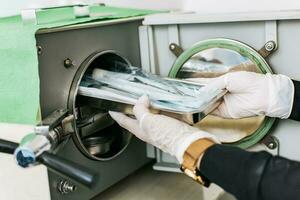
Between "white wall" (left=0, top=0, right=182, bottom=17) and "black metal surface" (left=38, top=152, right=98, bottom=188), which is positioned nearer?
"black metal surface" (left=38, top=152, right=98, bottom=188)

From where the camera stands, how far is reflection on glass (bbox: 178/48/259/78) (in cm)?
119

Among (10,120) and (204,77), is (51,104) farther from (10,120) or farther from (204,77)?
(204,77)

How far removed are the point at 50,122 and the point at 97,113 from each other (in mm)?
333

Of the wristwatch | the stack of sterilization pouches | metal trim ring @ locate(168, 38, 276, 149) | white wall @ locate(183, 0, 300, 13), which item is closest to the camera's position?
the wristwatch

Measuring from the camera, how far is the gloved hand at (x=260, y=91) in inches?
44.1

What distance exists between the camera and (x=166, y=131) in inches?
39.9

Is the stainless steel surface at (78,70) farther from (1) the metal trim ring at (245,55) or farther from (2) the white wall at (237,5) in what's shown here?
(2) the white wall at (237,5)

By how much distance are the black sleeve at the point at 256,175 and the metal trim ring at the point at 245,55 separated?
1.21 ft

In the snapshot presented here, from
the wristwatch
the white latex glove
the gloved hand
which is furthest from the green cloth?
the gloved hand

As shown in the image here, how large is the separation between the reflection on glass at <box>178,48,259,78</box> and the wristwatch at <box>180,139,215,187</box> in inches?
14.2

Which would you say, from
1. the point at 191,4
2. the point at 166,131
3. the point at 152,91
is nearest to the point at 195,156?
the point at 166,131

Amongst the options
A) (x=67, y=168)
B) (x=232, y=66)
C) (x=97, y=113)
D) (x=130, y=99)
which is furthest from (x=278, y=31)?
(x=67, y=168)

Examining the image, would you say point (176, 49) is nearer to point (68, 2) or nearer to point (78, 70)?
point (78, 70)

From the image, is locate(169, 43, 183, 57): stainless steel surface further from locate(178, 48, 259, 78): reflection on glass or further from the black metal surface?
the black metal surface
